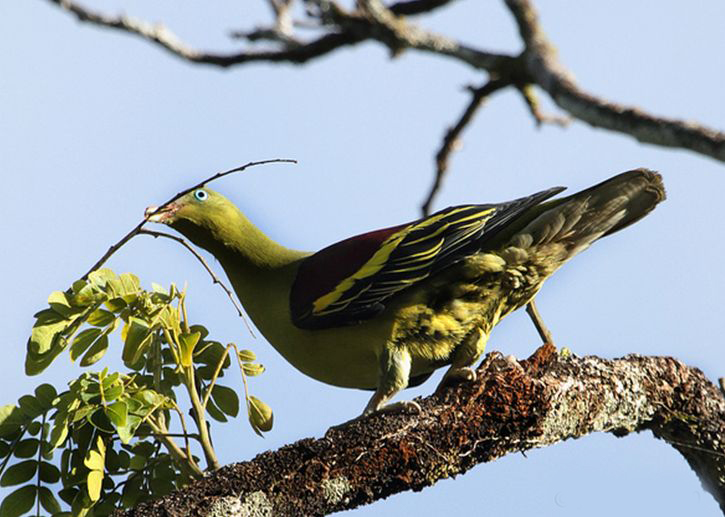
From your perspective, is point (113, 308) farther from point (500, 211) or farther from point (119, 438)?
point (500, 211)

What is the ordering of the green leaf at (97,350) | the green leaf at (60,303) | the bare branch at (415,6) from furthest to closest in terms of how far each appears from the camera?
1. the green leaf at (97,350)
2. the green leaf at (60,303)
3. the bare branch at (415,6)

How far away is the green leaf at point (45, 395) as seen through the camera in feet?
12.5

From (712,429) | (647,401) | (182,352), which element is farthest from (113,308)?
(712,429)

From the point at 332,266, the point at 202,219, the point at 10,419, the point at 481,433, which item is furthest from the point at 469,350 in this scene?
the point at 10,419

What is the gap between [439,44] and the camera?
3.31 meters

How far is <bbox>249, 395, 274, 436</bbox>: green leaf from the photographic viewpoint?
432 centimetres

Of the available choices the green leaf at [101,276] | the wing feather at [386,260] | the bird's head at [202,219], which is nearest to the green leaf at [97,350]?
the green leaf at [101,276]

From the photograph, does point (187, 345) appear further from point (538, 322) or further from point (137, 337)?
point (538, 322)

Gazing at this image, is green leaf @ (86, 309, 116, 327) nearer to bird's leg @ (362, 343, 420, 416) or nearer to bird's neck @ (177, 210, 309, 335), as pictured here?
bird's leg @ (362, 343, 420, 416)

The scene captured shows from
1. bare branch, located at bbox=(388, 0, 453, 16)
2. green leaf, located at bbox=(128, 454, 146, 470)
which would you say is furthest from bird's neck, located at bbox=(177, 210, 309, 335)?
bare branch, located at bbox=(388, 0, 453, 16)

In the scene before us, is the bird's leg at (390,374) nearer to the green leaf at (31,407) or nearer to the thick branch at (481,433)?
the thick branch at (481,433)

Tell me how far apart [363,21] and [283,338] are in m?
2.34

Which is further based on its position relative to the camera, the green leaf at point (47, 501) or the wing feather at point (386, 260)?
the wing feather at point (386, 260)

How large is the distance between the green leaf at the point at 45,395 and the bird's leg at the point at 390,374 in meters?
1.43
